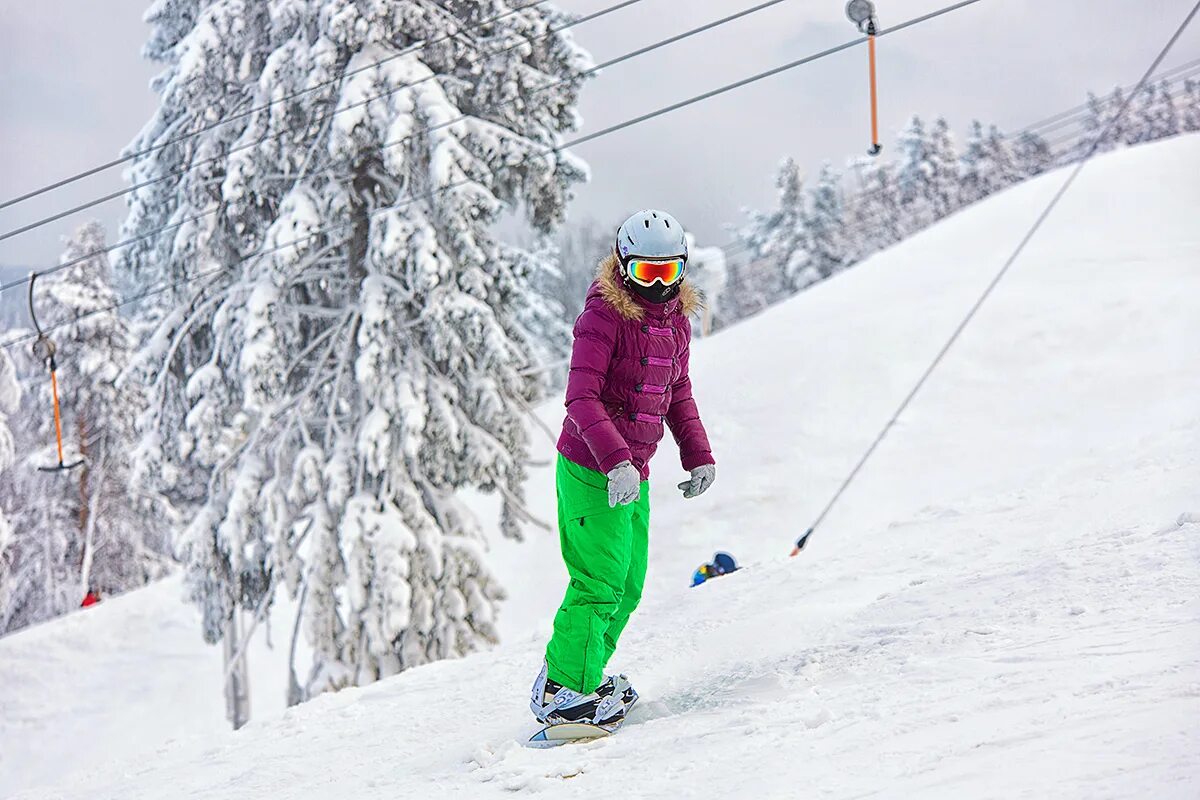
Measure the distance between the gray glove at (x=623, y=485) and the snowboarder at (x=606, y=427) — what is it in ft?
0.33

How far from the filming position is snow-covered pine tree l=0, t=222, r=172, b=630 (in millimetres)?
23406

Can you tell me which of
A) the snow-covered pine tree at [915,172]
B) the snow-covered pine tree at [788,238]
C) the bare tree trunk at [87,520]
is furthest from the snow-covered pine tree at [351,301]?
the snow-covered pine tree at [915,172]

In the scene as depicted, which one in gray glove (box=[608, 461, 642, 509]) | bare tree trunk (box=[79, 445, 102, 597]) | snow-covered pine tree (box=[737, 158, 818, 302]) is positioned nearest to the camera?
gray glove (box=[608, 461, 642, 509])

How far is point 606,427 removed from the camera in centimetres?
371

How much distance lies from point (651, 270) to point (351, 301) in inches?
302

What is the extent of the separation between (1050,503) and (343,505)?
666 cm

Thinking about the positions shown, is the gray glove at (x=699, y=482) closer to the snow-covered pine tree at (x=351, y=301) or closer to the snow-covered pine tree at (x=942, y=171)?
the snow-covered pine tree at (x=351, y=301)

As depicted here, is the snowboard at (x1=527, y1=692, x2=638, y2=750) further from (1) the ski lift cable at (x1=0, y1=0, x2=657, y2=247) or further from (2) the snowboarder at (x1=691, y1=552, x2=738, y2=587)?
(1) the ski lift cable at (x1=0, y1=0, x2=657, y2=247)

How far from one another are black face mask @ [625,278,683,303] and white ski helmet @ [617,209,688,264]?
Answer: 10 cm

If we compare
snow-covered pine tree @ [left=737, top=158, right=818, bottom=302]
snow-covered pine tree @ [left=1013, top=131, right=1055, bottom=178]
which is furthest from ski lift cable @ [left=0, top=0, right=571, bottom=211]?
snow-covered pine tree @ [left=1013, top=131, right=1055, bottom=178]

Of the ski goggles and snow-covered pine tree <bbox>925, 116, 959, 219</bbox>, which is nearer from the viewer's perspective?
the ski goggles

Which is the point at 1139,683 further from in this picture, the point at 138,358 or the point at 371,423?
the point at 138,358

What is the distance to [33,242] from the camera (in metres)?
11.0

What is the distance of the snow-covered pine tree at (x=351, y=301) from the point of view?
32.2 feet
